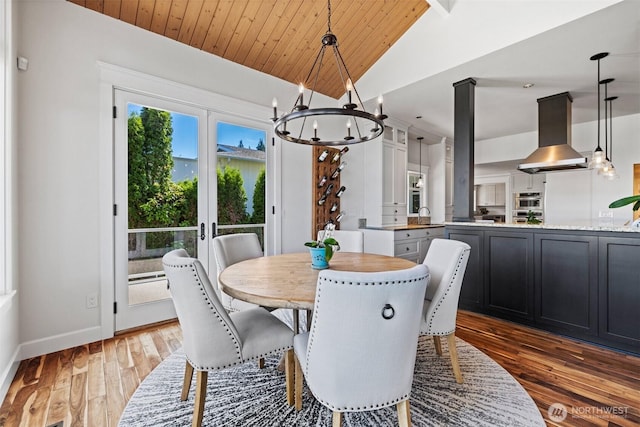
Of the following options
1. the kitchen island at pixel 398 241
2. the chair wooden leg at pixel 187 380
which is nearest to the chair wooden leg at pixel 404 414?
the chair wooden leg at pixel 187 380

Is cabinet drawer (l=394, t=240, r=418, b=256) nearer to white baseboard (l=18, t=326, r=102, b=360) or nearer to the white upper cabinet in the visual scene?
the white upper cabinet

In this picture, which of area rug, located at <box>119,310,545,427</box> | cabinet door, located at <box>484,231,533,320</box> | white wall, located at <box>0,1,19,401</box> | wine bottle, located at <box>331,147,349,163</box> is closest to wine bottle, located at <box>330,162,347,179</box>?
wine bottle, located at <box>331,147,349,163</box>

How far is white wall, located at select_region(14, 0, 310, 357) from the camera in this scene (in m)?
2.29

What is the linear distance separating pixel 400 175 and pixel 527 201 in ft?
12.7

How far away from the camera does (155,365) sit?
218cm

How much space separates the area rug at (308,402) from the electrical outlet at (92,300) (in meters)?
0.97

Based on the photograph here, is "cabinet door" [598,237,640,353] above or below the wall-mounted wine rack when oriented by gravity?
below

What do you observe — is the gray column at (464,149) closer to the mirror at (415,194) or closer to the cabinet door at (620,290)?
the cabinet door at (620,290)

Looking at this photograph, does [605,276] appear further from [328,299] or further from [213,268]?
[213,268]

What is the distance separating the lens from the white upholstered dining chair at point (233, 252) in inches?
93.4

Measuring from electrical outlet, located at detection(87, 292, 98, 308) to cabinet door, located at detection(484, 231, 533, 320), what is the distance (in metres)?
3.73

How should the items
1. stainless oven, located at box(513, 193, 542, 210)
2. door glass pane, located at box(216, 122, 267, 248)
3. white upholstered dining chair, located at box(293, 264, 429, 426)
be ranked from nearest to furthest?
1. white upholstered dining chair, located at box(293, 264, 429, 426)
2. door glass pane, located at box(216, 122, 267, 248)
3. stainless oven, located at box(513, 193, 542, 210)

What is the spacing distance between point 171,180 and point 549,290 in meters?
3.75

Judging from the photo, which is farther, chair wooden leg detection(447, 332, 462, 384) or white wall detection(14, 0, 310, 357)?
white wall detection(14, 0, 310, 357)
